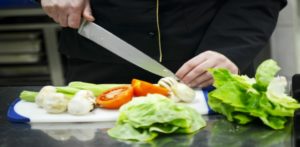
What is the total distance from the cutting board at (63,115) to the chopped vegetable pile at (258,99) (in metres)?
0.06

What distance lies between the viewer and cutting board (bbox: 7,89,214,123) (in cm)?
86

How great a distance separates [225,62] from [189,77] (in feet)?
0.26

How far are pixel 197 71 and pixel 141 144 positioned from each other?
0.26 m

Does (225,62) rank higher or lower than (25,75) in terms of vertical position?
higher

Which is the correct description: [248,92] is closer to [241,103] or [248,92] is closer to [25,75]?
[241,103]

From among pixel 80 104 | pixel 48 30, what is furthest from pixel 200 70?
pixel 48 30

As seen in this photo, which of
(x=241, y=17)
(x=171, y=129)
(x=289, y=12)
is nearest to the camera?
(x=171, y=129)

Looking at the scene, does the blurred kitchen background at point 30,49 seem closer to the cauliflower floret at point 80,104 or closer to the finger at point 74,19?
the finger at point 74,19

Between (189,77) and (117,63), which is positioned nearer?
(189,77)

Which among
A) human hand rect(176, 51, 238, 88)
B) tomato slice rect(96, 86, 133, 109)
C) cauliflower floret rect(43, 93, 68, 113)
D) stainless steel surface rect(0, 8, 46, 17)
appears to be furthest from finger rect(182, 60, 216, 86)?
stainless steel surface rect(0, 8, 46, 17)

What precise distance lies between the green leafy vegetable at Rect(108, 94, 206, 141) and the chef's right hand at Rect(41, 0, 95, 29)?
0.34 m

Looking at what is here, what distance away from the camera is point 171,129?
773 millimetres

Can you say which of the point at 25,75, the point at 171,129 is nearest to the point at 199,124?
the point at 171,129

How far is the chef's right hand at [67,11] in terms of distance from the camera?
1.08m
